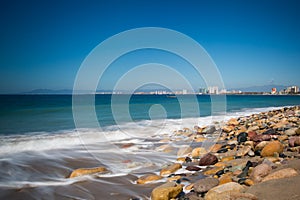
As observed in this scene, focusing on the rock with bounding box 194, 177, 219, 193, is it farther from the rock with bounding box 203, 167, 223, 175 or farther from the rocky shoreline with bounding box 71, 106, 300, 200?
the rock with bounding box 203, 167, 223, 175

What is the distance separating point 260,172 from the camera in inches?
129

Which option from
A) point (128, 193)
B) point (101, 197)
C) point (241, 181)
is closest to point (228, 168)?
point (241, 181)

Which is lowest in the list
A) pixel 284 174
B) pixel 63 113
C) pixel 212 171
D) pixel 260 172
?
pixel 63 113

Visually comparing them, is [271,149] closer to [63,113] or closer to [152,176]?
[152,176]

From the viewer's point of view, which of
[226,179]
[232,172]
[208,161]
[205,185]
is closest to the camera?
[205,185]

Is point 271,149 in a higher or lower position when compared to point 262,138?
higher

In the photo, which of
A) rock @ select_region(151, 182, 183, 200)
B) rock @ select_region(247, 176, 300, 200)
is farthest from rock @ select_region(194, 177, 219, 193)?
rock @ select_region(247, 176, 300, 200)

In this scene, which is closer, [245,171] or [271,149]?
[245,171]

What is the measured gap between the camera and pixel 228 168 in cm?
411

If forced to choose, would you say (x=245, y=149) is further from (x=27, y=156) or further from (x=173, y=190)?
(x=27, y=156)

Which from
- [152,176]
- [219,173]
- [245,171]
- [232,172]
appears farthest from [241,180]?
[152,176]

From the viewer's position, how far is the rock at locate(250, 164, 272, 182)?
127 inches

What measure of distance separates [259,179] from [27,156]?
21.2ft

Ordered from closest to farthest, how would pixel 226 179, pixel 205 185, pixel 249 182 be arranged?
pixel 249 182, pixel 205 185, pixel 226 179
